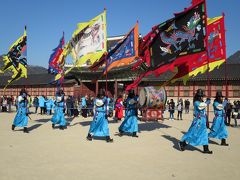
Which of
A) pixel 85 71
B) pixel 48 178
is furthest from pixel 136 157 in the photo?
pixel 85 71

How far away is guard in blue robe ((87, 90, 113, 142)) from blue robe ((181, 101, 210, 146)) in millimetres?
2617

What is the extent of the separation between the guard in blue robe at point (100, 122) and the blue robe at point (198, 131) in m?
2.62

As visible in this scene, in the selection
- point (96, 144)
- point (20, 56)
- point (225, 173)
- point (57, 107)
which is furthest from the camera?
point (20, 56)

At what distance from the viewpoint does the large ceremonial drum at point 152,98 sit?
1377 centimetres

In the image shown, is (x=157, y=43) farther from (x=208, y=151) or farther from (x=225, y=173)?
(x=225, y=173)

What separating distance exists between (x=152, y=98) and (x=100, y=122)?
588cm

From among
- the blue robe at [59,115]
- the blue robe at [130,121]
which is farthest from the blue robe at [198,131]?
the blue robe at [59,115]

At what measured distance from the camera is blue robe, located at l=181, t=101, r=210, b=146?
23.7 feet

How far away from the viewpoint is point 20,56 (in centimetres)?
1341

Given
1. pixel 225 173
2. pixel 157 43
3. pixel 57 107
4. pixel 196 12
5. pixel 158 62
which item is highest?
pixel 196 12

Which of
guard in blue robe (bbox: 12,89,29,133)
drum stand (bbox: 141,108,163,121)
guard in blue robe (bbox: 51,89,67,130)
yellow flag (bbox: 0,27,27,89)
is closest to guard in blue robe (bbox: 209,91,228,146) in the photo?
guard in blue robe (bbox: 51,89,67,130)

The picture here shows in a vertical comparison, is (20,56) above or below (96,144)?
above

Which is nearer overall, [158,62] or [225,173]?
[225,173]

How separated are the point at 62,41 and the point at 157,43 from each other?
20.7 ft
